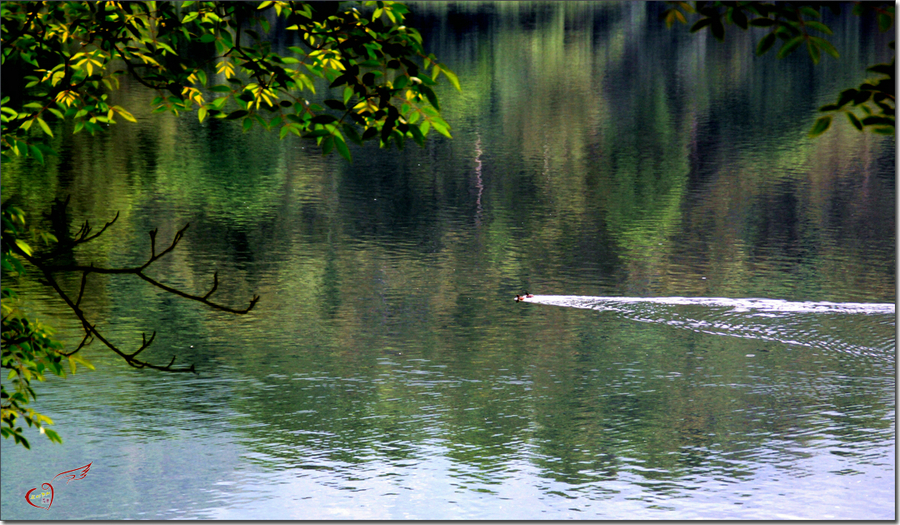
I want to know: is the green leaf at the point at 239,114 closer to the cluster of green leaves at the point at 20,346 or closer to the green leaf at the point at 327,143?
the green leaf at the point at 327,143

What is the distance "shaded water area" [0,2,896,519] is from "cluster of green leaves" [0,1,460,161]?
2255 millimetres

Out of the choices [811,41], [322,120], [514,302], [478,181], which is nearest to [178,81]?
[322,120]

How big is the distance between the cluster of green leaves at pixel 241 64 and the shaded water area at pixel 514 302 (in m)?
2.26

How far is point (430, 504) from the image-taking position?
4.25 m

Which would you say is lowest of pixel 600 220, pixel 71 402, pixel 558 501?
pixel 558 501

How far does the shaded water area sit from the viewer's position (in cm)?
456

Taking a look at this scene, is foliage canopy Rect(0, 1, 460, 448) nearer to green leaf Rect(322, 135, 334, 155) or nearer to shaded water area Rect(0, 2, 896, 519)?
green leaf Rect(322, 135, 334, 155)

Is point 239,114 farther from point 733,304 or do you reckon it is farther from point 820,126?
point 733,304

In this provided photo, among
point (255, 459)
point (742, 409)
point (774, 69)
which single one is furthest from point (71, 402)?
point (774, 69)

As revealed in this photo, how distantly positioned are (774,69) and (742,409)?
415 cm

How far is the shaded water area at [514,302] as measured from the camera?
15.0 feet

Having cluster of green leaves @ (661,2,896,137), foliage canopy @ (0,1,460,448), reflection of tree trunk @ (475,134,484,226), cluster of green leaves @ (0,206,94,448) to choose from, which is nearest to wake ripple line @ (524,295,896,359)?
reflection of tree trunk @ (475,134,484,226)

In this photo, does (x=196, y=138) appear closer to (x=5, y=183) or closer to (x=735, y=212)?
(x=5, y=183)

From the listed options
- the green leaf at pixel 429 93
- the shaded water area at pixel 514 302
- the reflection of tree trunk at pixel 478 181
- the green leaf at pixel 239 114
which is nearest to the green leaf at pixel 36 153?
the green leaf at pixel 239 114
